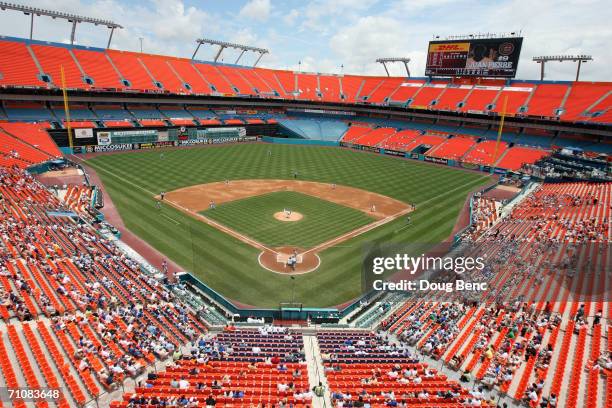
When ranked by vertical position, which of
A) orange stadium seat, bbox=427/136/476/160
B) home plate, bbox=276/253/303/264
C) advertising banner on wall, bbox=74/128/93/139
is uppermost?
orange stadium seat, bbox=427/136/476/160

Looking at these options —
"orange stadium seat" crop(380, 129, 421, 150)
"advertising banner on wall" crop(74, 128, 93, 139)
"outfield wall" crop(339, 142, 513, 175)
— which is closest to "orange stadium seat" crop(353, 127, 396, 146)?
"orange stadium seat" crop(380, 129, 421, 150)

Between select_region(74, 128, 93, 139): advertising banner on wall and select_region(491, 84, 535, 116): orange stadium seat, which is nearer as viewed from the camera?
select_region(74, 128, 93, 139): advertising banner on wall

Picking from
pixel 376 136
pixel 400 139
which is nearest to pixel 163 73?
pixel 376 136

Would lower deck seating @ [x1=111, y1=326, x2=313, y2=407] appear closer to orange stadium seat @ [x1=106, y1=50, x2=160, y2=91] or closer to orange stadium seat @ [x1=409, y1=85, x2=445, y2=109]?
orange stadium seat @ [x1=106, y1=50, x2=160, y2=91]

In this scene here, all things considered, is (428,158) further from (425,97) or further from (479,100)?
(425,97)

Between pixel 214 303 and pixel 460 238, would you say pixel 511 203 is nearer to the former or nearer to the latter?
pixel 460 238
